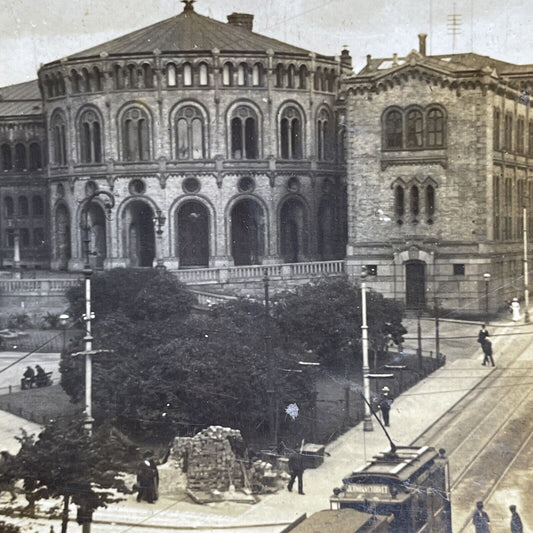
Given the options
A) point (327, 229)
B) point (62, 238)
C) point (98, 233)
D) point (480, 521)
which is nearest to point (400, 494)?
point (480, 521)

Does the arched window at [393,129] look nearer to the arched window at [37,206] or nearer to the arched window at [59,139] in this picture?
the arched window at [59,139]

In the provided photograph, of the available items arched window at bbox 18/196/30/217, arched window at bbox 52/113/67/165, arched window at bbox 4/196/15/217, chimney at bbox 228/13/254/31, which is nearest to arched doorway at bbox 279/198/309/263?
chimney at bbox 228/13/254/31

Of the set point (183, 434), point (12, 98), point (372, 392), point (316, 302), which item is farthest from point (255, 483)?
point (12, 98)

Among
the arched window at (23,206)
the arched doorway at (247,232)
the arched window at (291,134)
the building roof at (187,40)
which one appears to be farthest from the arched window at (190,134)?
the arched window at (23,206)

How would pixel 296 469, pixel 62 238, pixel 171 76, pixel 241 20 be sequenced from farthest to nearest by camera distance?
pixel 241 20
pixel 62 238
pixel 171 76
pixel 296 469

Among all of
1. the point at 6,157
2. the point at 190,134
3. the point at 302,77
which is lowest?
the point at 6,157

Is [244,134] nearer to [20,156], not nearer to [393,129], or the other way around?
[393,129]
